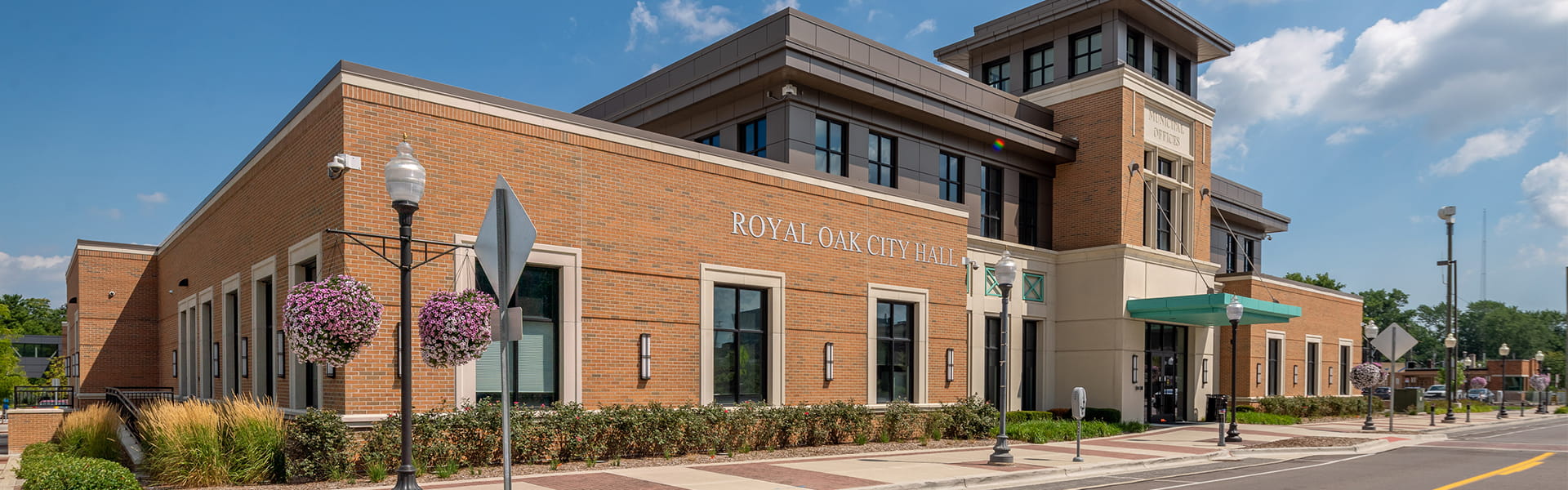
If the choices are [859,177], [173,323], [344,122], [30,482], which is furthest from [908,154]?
[173,323]

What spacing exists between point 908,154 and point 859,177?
7.31ft

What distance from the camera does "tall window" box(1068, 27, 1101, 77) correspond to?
1134 inches

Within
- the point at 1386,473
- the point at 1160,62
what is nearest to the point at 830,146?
the point at 1386,473

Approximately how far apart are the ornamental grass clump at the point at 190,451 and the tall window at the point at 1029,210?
21674mm

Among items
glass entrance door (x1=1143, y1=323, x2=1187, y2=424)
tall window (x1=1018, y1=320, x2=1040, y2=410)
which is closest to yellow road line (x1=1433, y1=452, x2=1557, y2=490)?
glass entrance door (x1=1143, y1=323, x2=1187, y2=424)

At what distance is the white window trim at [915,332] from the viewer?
819 inches

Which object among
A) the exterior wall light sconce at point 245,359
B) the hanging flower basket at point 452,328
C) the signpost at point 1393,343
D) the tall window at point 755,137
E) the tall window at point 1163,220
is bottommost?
the signpost at point 1393,343

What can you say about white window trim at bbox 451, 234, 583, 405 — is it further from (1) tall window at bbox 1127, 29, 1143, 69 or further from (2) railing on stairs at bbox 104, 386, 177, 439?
(1) tall window at bbox 1127, 29, 1143, 69

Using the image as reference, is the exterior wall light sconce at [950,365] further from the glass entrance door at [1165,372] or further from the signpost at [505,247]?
the signpost at [505,247]

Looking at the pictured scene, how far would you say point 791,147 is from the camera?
70.6ft

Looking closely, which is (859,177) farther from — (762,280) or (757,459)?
(757,459)

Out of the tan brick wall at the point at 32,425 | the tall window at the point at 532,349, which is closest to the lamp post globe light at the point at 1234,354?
the tall window at the point at 532,349

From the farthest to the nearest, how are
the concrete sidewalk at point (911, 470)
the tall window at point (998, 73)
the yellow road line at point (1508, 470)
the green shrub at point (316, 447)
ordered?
the tall window at point (998, 73)
the yellow road line at point (1508, 470)
the concrete sidewalk at point (911, 470)
the green shrub at point (316, 447)

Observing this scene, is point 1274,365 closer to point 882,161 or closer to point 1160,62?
point 1160,62
